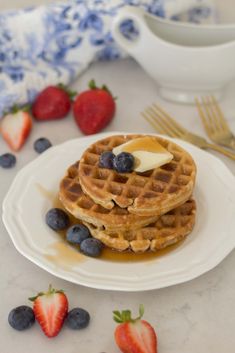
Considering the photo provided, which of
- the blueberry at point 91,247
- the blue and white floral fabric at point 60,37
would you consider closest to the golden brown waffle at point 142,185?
the blueberry at point 91,247

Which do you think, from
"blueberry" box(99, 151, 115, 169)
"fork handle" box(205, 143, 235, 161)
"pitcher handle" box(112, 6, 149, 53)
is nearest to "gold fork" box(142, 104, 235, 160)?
"fork handle" box(205, 143, 235, 161)

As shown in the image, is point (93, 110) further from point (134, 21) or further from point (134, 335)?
point (134, 335)

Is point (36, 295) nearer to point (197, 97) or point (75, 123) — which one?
point (75, 123)

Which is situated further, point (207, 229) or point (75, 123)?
point (75, 123)

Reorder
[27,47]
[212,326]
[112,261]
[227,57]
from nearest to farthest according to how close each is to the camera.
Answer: [212,326] → [112,261] → [227,57] → [27,47]

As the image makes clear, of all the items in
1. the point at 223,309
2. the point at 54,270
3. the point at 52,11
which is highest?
the point at 52,11

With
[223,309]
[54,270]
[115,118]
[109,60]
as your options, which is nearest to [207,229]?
[223,309]
